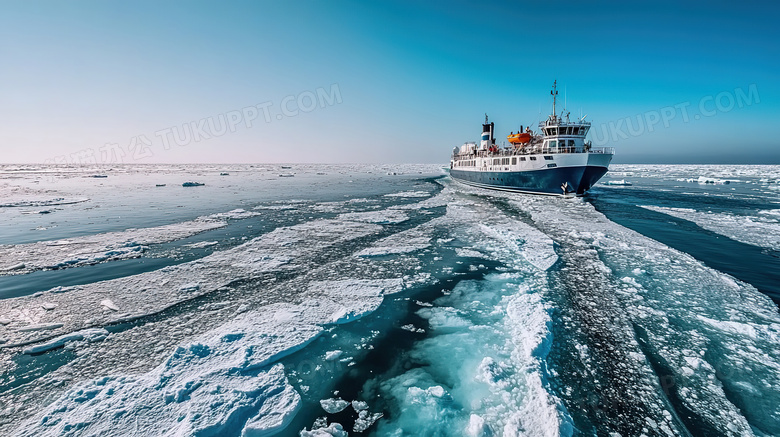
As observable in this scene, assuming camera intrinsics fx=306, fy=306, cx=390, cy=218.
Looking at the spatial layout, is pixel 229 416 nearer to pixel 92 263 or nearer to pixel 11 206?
pixel 92 263

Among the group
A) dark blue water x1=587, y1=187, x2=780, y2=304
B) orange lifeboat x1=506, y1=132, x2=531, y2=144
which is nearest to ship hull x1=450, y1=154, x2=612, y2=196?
dark blue water x1=587, y1=187, x2=780, y2=304

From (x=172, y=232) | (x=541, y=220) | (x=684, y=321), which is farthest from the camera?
(x=541, y=220)

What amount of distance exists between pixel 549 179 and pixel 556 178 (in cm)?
61

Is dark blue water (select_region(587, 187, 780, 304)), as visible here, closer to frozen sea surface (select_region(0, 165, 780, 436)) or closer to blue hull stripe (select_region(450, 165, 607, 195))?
frozen sea surface (select_region(0, 165, 780, 436))

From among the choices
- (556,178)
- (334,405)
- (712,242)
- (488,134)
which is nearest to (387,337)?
(334,405)

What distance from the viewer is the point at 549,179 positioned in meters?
28.2

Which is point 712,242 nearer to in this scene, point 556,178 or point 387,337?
point 556,178

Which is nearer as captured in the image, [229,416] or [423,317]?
[229,416]

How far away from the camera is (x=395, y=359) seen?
541cm

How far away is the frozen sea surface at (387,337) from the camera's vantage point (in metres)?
4.10

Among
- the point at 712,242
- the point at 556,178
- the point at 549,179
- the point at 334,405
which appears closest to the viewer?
the point at 334,405

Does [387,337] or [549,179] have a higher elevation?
[549,179]

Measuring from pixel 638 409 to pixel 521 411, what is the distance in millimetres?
1605

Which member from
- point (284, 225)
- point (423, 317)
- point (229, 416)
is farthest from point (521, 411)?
point (284, 225)
